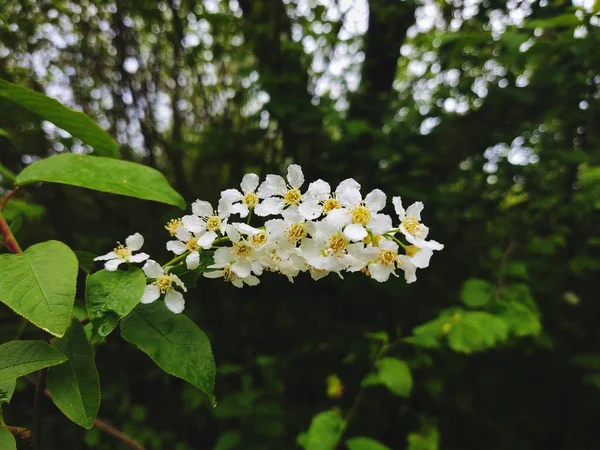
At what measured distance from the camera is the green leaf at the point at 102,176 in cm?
83

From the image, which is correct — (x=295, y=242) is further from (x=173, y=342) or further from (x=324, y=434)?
(x=324, y=434)

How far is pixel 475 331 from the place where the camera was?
4.83 feet

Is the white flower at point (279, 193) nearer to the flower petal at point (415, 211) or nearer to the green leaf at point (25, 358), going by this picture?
the flower petal at point (415, 211)

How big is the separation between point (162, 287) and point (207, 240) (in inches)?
4.5

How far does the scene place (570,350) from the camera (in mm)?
2434

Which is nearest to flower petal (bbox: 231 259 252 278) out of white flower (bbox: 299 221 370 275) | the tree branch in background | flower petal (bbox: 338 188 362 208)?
white flower (bbox: 299 221 370 275)

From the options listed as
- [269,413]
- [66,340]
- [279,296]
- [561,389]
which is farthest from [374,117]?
[66,340]

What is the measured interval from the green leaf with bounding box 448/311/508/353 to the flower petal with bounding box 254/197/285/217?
2.89 feet

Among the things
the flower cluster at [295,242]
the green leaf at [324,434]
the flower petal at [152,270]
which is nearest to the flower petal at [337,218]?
the flower cluster at [295,242]

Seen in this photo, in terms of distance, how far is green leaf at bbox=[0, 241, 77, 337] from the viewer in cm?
61

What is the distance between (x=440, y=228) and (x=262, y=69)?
1.12 meters

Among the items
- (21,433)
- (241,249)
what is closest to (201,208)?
(241,249)

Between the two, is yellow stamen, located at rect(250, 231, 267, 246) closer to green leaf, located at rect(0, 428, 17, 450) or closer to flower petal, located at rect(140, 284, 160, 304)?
flower petal, located at rect(140, 284, 160, 304)

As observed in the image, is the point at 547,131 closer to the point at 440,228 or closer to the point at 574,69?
the point at 574,69
